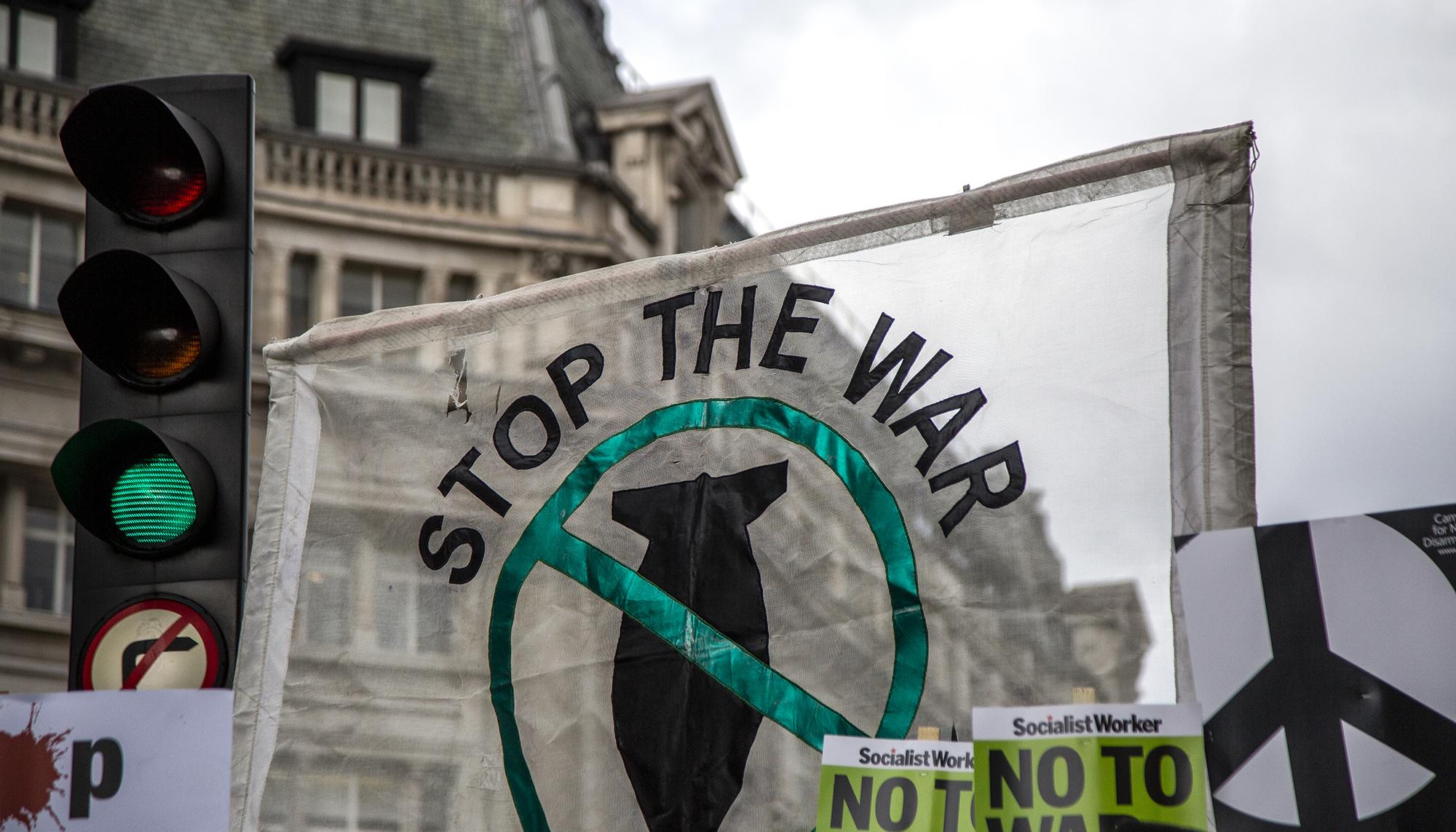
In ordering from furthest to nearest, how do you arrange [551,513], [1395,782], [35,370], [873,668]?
[35,370], [551,513], [873,668], [1395,782]

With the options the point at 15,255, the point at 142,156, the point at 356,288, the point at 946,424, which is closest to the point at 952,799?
the point at 946,424

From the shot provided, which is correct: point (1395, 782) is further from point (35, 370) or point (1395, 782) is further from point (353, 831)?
point (35, 370)

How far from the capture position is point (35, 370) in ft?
69.4

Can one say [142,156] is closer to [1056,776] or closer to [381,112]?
[1056,776]

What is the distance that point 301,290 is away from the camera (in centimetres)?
2350

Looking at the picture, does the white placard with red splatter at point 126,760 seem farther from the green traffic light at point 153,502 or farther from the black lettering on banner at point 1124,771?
the black lettering on banner at point 1124,771

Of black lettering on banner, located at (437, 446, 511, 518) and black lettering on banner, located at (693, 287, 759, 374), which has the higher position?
black lettering on banner, located at (693, 287, 759, 374)

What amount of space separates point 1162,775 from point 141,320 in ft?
9.13

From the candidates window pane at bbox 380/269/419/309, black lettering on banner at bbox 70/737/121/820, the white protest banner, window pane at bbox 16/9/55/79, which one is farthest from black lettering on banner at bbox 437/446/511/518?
window pane at bbox 380/269/419/309

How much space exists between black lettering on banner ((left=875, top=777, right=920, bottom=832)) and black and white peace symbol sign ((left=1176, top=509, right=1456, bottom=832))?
652 millimetres

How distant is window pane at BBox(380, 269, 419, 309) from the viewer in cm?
2408

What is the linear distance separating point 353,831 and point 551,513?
99 cm

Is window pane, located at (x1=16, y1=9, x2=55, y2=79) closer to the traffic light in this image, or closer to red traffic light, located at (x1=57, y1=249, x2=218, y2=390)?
the traffic light

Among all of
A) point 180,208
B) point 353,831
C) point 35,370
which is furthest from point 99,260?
point 35,370
